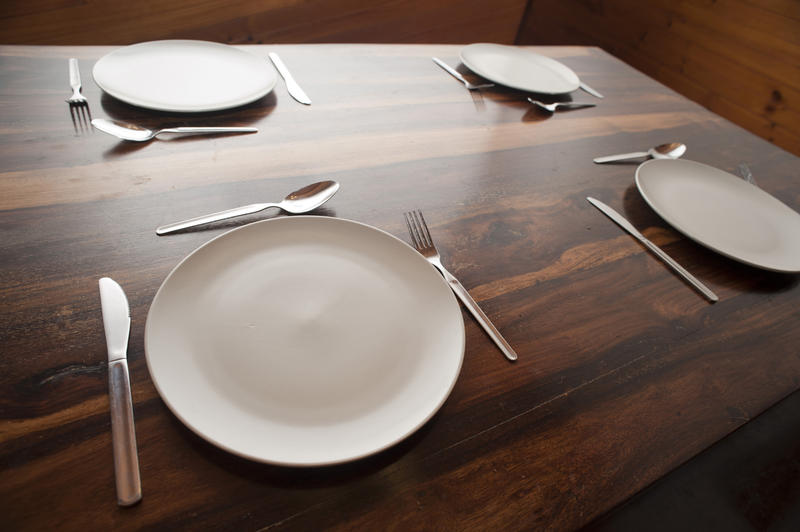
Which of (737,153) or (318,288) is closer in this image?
(318,288)

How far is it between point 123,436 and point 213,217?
0.26m

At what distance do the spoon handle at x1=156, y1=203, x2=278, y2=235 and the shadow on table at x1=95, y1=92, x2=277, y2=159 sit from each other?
6.8 inches

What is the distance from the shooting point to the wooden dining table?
12.2 inches

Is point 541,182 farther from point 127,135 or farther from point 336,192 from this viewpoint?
point 127,135

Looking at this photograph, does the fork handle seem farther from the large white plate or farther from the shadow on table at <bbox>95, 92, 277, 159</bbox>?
the shadow on table at <bbox>95, 92, 277, 159</bbox>

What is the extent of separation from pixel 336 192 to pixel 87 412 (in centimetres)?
36

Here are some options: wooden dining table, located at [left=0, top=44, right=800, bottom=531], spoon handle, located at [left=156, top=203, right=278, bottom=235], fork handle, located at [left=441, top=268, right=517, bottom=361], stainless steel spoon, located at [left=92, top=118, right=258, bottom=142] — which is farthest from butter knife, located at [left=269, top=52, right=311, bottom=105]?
fork handle, located at [left=441, top=268, right=517, bottom=361]

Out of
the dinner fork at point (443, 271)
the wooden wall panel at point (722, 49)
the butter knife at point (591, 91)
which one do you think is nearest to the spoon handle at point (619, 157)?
the butter knife at point (591, 91)

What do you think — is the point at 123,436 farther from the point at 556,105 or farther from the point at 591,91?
the point at 591,91

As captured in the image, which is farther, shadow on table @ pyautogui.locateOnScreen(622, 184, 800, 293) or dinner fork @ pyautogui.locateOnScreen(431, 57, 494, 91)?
dinner fork @ pyautogui.locateOnScreen(431, 57, 494, 91)

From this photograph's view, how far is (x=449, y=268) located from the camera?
509 mm

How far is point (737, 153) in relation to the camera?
89cm

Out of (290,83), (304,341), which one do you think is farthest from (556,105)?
(304,341)

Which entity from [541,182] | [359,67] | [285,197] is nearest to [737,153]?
[541,182]
